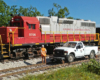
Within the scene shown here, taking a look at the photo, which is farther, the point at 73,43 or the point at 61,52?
the point at 73,43

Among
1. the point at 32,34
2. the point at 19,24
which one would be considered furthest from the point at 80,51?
the point at 19,24

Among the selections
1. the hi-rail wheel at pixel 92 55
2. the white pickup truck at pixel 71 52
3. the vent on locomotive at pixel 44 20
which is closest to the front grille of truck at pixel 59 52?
the white pickup truck at pixel 71 52

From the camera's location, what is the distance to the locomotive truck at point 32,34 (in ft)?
38.8

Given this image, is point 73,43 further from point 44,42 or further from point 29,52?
point 29,52

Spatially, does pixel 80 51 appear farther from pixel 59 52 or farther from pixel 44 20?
pixel 44 20

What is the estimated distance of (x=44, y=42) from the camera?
1369cm

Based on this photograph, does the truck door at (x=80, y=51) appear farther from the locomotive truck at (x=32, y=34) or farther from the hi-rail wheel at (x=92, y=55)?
the locomotive truck at (x=32, y=34)

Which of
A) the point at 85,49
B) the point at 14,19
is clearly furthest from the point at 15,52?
the point at 85,49

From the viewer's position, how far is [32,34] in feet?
42.2

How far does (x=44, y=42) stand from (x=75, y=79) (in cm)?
761

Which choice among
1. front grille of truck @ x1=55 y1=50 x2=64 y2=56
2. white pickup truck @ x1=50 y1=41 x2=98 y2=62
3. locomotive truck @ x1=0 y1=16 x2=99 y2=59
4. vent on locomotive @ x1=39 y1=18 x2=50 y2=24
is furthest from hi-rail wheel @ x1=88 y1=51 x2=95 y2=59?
vent on locomotive @ x1=39 y1=18 x2=50 y2=24

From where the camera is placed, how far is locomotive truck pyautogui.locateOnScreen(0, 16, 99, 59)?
11833 millimetres

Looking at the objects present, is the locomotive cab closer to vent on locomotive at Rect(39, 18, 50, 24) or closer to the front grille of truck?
vent on locomotive at Rect(39, 18, 50, 24)

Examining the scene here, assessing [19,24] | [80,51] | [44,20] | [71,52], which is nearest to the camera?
[71,52]
